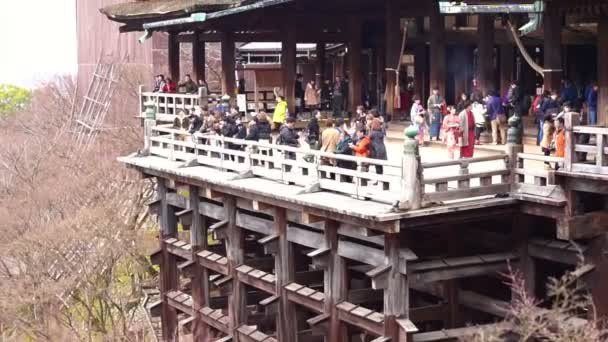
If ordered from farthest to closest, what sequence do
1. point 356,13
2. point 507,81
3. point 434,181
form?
point 356,13, point 507,81, point 434,181

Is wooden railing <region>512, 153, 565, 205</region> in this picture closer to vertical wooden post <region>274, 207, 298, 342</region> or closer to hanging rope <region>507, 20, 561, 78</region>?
hanging rope <region>507, 20, 561, 78</region>

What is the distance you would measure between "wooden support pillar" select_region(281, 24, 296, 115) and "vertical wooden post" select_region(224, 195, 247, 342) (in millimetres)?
5704

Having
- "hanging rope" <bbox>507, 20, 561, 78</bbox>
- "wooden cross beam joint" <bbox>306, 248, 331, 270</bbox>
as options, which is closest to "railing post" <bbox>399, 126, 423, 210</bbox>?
"wooden cross beam joint" <bbox>306, 248, 331, 270</bbox>

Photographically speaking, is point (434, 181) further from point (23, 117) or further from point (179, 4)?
point (23, 117)

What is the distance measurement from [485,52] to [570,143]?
8389mm

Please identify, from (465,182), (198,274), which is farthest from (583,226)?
(198,274)

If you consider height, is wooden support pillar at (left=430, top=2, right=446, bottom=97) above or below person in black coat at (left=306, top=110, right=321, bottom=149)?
above

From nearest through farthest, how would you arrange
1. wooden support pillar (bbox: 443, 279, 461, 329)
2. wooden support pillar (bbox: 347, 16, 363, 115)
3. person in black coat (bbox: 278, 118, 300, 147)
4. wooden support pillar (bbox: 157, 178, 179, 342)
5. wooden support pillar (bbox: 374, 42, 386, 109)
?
1. wooden support pillar (bbox: 443, 279, 461, 329)
2. person in black coat (bbox: 278, 118, 300, 147)
3. wooden support pillar (bbox: 157, 178, 179, 342)
4. wooden support pillar (bbox: 347, 16, 363, 115)
5. wooden support pillar (bbox: 374, 42, 386, 109)

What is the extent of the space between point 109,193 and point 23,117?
16382 mm

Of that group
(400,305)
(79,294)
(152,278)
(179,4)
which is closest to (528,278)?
(400,305)

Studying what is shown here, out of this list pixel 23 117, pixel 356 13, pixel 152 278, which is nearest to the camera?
pixel 356 13

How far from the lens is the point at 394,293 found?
18.6 m

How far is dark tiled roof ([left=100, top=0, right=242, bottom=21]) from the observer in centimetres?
2787

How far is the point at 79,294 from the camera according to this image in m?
34.9
